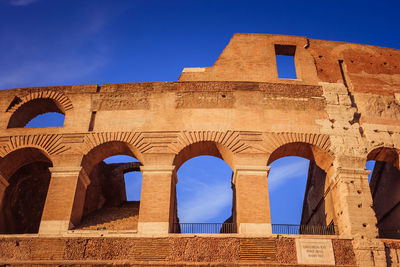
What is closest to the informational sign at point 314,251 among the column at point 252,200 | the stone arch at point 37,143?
the column at point 252,200

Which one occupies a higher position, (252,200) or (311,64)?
(311,64)

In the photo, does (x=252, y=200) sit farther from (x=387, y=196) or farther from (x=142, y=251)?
(x=387, y=196)

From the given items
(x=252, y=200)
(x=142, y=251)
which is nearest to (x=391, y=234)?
(x=252, y=200)

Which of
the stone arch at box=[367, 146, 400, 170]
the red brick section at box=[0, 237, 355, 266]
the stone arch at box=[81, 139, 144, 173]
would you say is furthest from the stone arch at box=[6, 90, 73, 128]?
the stone arch at box=[367, 146, 400, 170]

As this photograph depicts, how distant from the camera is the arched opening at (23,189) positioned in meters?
11.1

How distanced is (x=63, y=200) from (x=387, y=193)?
396 inches

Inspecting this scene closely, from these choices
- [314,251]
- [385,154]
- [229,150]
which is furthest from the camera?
[385,154]

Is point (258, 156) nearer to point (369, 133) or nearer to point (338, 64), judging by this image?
point (369, 133)

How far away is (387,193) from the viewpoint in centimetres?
1292

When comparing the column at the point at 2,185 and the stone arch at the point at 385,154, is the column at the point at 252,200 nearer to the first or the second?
the stone arch at the point at 385,154

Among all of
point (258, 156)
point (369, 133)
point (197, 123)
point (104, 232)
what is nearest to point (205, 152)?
point (197, 123)

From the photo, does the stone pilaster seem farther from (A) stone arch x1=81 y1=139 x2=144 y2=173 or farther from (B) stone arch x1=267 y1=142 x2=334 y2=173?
(B) stone arch x1=267 y1=142 x2=334 y2=173

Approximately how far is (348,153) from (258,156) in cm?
242

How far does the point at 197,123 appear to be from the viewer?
10.9 meters
